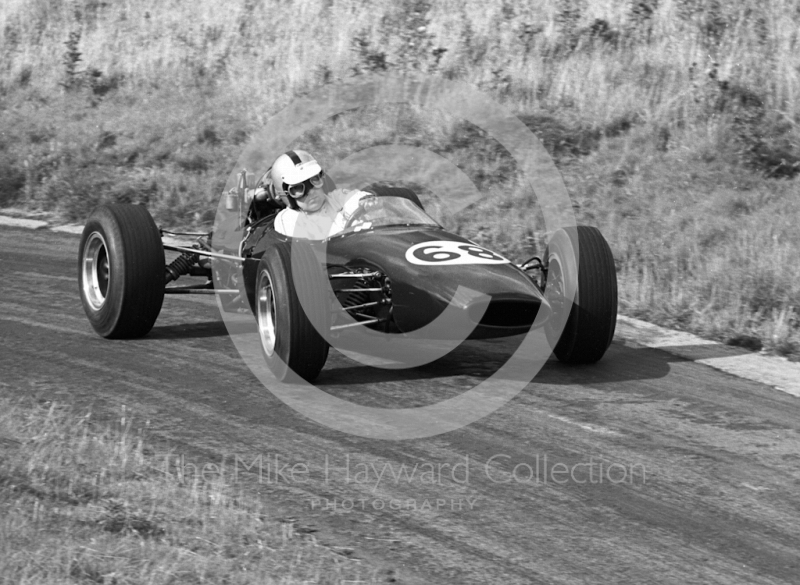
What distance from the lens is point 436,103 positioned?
14.9 m

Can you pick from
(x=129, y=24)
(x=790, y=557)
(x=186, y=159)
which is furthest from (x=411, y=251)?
(x=129, y=24)

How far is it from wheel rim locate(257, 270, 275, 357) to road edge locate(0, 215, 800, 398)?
2820mm

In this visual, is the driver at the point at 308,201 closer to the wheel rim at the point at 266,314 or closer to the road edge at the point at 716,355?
the wheel rim at the point at 266,314

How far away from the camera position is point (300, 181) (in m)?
7.68

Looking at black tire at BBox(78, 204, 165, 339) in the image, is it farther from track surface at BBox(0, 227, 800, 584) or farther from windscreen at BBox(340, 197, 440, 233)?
windscreen at BBox(340, 197, 440, 233)

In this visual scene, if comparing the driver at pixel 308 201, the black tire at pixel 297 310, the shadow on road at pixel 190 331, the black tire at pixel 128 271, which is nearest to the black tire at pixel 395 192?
the driver at pixel 308 201

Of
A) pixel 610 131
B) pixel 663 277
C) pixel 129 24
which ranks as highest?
pixel 129 24

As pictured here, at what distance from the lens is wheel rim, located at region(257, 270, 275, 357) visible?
6.86 m

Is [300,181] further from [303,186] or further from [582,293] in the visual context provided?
[582,293]

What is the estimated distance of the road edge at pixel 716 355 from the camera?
7.20 metres

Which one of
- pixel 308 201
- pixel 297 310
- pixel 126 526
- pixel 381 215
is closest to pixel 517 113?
pixel 308 201

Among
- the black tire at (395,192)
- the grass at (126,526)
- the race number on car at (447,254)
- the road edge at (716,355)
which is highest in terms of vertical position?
the black tire at (395,192)

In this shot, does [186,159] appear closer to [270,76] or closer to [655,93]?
[270,76]

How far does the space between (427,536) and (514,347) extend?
3.55 metres
